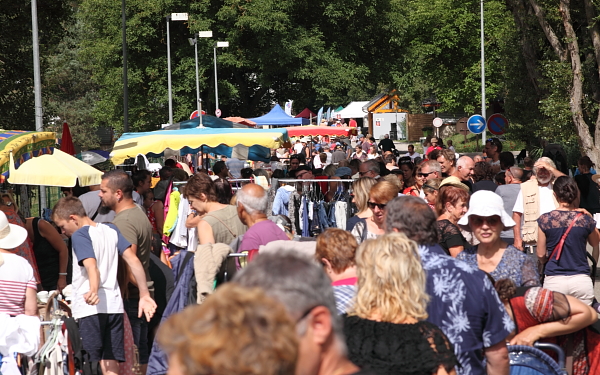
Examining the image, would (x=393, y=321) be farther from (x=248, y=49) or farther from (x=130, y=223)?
(x=248, y=49)

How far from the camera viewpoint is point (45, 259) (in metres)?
7.87

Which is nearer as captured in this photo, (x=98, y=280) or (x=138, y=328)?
(x=98, y=280)

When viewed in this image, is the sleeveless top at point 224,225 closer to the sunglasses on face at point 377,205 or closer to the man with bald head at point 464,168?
the sunglasses on face at point 377,205

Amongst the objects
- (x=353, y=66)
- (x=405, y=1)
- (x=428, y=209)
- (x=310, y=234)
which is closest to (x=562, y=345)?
(x=428, y=209)

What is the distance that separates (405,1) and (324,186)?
137 ft

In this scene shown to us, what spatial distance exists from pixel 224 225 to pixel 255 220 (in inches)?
30.3

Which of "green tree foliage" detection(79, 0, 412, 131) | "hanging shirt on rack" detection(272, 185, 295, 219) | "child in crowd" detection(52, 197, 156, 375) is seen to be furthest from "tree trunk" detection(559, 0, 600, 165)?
"child in crowd" detection(52, 197, 156, 375)

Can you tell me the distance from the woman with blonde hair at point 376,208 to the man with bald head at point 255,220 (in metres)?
0.65

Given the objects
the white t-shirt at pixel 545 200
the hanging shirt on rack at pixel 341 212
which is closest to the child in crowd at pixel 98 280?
the white t-shirt at pixel 545 200

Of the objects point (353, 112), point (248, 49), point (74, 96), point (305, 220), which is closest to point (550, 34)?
point (305, 220)

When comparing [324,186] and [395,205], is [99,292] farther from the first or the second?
[324,186]

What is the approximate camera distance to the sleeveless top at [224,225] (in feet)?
23.6

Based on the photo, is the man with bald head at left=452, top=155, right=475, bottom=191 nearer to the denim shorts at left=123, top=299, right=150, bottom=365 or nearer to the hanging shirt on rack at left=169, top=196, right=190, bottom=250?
the hanging shirt on rack at left=169, top=196, right=190, bottom=250

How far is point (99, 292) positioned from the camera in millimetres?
6371
